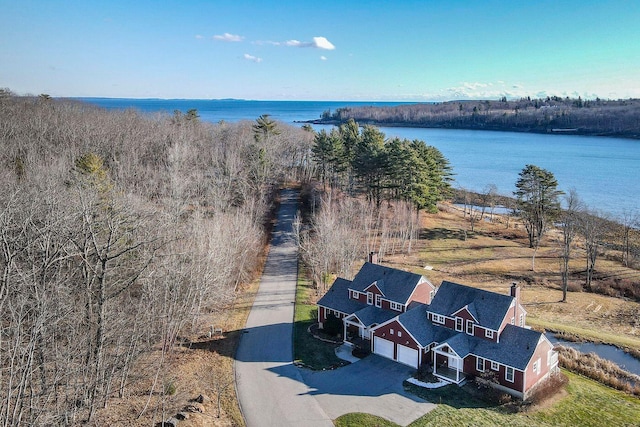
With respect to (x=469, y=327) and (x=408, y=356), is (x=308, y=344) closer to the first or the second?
(x=408, y=356)

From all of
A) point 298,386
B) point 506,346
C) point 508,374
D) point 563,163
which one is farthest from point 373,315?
point 563,163

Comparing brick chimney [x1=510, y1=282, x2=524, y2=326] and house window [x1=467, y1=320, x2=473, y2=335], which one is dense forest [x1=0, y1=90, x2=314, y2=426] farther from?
brick chimney [x1=510, y1=282, x2=524, y2=326]

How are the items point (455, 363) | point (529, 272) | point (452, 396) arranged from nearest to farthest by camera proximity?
point (452, 396) → point (455, 363) → point (529, 272)

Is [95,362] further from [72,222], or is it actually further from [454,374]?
[454,374]

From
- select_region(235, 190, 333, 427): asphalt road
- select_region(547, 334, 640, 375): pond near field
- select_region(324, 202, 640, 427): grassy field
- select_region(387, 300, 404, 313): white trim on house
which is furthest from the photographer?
select_region(547, 334, 640, 375): pond near field

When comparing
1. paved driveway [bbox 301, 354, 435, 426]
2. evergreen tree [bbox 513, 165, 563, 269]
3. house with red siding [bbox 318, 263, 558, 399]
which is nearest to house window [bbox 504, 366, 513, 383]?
house with red siding [bbox 318, 263, 558, 399]

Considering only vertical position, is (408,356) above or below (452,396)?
above
